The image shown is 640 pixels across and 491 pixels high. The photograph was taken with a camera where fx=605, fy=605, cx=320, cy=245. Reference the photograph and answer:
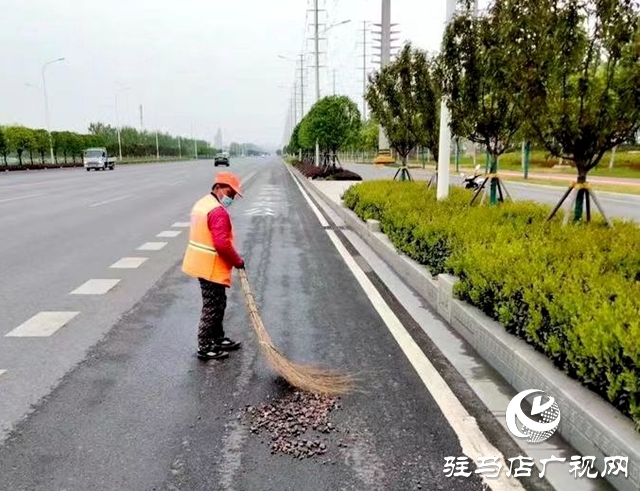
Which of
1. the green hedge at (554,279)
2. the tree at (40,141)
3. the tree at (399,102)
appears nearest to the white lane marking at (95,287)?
the green hedge at (554,279)

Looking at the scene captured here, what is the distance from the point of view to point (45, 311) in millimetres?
5934

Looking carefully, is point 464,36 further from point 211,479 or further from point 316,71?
point 316,71

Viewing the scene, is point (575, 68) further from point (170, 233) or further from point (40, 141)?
point (40, 141)

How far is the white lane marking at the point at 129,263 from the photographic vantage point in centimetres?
827

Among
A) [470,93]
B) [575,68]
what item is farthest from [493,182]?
[575,68]

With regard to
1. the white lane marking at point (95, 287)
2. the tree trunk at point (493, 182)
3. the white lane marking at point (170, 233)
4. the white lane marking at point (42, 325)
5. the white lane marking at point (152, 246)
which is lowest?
the white lane marking at point (170, 233)

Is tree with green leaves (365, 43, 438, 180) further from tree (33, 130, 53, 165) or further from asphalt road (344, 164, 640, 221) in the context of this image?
tree (33, 130, 53, 165)

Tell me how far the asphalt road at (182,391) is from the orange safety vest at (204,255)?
658 mm

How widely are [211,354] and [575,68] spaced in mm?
5009

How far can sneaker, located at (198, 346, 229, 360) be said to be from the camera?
15.1ft

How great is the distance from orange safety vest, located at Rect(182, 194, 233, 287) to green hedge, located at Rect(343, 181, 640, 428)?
1.98 metres

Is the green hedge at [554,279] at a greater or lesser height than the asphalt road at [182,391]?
greater

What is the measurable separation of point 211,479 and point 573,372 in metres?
2.01

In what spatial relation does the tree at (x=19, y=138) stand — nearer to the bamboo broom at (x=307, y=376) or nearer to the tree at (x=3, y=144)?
the tree at (x=3, y=144)
